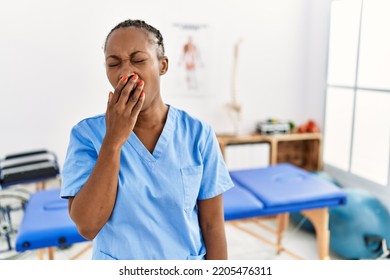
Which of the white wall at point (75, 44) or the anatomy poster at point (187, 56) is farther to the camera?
the anatomy poster at point (187, 56)

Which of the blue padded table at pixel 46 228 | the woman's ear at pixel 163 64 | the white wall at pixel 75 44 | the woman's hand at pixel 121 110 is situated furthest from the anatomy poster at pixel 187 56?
the blue padded table at pixel 46 228

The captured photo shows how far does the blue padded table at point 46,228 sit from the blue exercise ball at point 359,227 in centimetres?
110

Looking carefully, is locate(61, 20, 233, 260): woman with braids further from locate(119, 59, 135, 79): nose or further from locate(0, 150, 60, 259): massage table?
locate(0, 150, 60, 259): massage table

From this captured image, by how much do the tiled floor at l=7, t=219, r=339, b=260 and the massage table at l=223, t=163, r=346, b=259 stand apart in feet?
0.76

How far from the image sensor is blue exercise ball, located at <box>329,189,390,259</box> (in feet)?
5.06

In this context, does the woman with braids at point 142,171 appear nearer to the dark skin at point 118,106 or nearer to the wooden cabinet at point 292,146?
the dark skin at point 118,106

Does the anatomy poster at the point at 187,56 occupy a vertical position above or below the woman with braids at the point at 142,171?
above

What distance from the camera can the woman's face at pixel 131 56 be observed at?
2.13ft

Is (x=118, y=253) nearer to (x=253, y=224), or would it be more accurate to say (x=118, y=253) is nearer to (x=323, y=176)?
(x=323, y=176)

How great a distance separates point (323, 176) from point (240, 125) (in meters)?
0.53

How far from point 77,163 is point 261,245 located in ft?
5.26

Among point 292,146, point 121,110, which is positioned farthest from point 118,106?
point 292,146

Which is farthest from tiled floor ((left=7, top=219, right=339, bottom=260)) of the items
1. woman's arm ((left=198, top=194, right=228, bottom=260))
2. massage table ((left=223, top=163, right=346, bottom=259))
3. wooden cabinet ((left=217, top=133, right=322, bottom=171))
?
woman's arm ((left=198, top=194, right=228, bottom=260))

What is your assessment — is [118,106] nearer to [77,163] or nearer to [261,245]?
[77,163]
